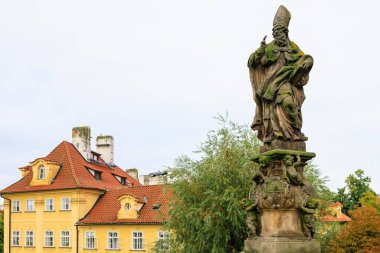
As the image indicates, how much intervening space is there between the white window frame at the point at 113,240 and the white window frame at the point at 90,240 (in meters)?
1.17

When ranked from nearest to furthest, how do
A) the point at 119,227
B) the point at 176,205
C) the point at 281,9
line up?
the point at 281,9
the point at 176,205
the point at 119,227

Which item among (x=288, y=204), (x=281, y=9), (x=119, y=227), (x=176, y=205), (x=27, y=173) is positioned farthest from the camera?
(x=27, y=173)

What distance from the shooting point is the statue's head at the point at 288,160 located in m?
7.38

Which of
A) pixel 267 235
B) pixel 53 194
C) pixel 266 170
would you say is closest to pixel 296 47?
pixel 266 170

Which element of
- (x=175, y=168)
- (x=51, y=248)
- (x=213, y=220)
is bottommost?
(x=51, y=248)

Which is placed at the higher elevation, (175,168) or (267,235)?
(175,168)

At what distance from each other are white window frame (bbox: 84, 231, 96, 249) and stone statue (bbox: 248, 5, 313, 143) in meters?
30.2

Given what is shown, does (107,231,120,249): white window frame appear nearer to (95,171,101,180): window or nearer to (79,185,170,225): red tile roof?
(79,185,170,225): red tile roof

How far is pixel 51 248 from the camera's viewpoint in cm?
3800

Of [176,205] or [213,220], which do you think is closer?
[213,220]

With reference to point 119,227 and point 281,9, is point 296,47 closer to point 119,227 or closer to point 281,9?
point 281,9

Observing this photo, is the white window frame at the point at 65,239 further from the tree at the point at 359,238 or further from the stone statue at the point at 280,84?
the stone statue at the point at 280,84

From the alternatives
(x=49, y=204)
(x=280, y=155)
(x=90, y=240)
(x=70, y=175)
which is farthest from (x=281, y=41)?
(x=49, y=204)

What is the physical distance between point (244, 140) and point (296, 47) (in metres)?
14.9
